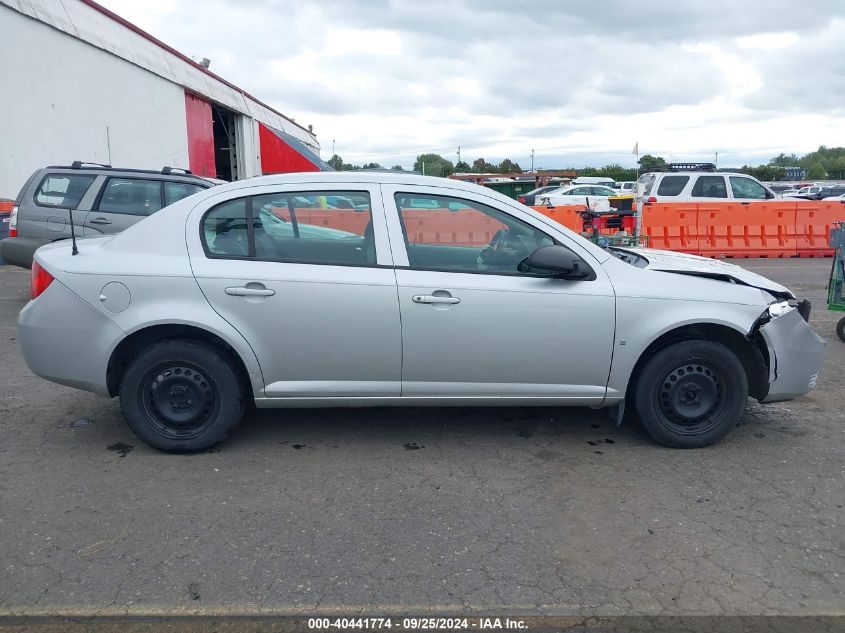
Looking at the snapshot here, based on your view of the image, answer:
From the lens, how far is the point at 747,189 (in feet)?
55.4

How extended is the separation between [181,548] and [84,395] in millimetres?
2785

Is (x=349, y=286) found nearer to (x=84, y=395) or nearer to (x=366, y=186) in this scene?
(x=366, y=186)

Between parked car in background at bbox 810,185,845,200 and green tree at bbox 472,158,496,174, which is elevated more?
green tree at bbox 472,158,496,174

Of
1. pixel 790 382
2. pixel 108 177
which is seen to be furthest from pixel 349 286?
pixel 108 177

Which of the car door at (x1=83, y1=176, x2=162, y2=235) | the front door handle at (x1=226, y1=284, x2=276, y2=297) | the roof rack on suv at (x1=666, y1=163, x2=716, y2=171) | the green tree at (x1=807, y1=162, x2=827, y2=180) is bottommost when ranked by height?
the front door handle at (x1=226, y1=284, x2=276, y2=297)

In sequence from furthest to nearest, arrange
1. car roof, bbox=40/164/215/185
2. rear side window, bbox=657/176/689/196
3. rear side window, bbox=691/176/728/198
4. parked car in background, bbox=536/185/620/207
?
parked car in background, bbox=536/185/620/207 < rear side window, bbox=657/176/689/196 < rear side window, bbox=691/176/728/198 < car roof, bbox=40/164/215/185

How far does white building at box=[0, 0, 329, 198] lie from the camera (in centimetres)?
1491

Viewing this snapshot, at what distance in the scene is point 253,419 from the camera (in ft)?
17.4

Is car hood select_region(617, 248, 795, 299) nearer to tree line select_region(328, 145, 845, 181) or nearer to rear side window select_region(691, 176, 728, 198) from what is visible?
rear side window select_region(691, 176, 728, 198)

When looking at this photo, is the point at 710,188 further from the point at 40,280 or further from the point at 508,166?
the point at 508,166

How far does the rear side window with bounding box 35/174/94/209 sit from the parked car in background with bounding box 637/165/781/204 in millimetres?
11851

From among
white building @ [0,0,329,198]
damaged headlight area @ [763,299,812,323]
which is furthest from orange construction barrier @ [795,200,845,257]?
white building @ [0,0,329,198]

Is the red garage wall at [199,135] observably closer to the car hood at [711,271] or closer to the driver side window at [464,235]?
the driver side window at [464,235]

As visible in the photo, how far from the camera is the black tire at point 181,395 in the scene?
4.43m
